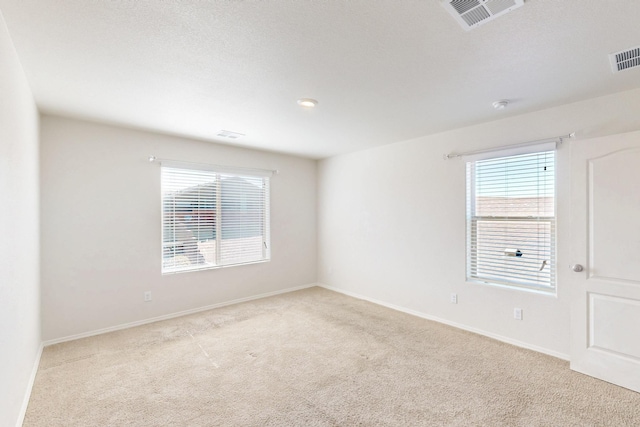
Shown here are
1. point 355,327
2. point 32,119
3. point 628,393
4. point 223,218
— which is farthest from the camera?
point 223,218

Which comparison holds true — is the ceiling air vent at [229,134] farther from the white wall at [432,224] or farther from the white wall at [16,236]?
the white wall at [432,224]

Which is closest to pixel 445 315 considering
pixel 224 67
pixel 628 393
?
pixel 628 393

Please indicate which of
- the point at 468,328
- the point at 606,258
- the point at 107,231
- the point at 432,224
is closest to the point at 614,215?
the point at 606,258

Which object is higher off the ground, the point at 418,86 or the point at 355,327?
the point at 418,86

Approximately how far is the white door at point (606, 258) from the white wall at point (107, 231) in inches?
166

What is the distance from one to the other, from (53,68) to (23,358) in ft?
7.08

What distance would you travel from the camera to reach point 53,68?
7.11 ft

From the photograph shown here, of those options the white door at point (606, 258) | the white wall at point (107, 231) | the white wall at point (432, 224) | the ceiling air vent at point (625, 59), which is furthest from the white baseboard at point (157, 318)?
the ceiling air vent at point (625, 59)

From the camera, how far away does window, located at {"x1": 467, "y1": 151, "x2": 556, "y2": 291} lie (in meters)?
3.02

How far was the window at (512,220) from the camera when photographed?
9.89 ft

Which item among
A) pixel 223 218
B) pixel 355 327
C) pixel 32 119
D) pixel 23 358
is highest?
pixel 32 119

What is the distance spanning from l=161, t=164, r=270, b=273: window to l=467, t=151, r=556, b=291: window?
3.20m

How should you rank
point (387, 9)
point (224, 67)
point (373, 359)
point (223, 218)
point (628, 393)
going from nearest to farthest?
point (387, 9) → point (224, 67) → point (628, 393) → point (373, 359) → point (223, 218)

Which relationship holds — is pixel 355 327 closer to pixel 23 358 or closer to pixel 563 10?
pixel 23 358
